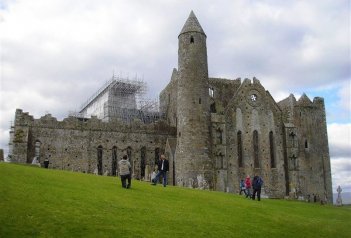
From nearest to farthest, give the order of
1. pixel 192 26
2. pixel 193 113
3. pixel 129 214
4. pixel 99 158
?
pixel 129 214, pixel 193 113, pixel 192 26, pixel 99 158

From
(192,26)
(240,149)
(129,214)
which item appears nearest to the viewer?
(129,214)

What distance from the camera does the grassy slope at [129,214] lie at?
45.9 feet

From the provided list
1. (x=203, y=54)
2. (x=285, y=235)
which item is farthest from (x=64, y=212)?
(x=203, y=54)

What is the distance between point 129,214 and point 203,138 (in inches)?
999

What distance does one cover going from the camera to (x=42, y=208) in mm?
15273

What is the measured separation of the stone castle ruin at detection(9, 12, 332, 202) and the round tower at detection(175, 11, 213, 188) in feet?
0.29

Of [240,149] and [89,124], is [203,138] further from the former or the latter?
[89,124]

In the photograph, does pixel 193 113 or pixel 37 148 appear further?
pixel 37 148

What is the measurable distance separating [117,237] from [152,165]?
3386 cm

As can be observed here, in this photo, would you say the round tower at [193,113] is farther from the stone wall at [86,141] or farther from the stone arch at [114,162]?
the stone arch at [114,162]

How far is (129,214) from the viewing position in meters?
16.6

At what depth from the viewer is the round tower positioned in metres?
40.6

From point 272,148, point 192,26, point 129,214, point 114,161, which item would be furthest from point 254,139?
point 129,214

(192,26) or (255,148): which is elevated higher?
(192,26)
